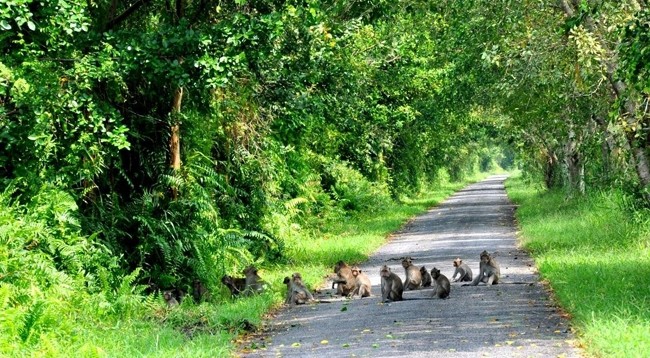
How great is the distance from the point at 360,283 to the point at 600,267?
4.26m

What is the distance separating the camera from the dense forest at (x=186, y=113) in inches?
563

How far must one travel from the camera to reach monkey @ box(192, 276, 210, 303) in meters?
17.4

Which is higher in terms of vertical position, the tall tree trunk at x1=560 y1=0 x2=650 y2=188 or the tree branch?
the tree branch

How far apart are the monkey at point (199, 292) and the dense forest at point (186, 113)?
177mm

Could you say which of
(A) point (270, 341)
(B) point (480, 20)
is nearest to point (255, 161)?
(B) point (480, 20)

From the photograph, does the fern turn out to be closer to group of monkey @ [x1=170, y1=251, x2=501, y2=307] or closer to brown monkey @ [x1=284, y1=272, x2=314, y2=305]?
group of monkey @ [x1=170, y1=251, x2=501, y2=307]

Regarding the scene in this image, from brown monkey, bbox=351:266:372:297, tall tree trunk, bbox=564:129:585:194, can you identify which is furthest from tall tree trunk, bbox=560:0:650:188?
tall tree trunk, bbox=564:129:585:194

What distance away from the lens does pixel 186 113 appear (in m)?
19.4

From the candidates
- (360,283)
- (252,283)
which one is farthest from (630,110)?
(252,283)

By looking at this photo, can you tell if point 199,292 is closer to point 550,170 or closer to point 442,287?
point 442,287

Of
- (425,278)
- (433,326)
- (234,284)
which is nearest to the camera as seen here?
(433,326)

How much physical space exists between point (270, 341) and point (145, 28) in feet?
25.9

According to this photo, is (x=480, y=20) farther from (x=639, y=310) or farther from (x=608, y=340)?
(x=608, y=340)

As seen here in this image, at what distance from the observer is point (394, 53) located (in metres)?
34.9
